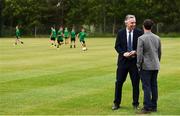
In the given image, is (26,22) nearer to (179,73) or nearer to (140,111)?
(179,73)

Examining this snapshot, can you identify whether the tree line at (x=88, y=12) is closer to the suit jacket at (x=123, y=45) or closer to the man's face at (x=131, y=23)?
the suit jacket at (x=123, y=45)

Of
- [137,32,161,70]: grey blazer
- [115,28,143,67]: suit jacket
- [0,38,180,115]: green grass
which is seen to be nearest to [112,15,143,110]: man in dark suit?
[115,28,143,67]: suit jacket

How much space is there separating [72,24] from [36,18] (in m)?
6.71

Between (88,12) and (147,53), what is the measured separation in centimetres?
8584

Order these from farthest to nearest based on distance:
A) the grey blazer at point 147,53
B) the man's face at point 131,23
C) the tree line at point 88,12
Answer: the tree line at point 88,12
the man's face at point 131,23
the grey blazer at point 147,53

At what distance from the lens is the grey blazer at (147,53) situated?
1239cm

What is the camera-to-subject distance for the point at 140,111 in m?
12.6

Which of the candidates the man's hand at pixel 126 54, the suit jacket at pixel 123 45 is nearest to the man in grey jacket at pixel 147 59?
the man's hand at pixel 126 54

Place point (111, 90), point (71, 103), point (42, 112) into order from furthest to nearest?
point (111, 90) < point (71, 103) < point (42, 112)

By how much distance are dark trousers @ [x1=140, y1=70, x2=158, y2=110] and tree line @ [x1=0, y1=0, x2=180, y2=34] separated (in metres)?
77.8

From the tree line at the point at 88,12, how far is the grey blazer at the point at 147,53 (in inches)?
3066

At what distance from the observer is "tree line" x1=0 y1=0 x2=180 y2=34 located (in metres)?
92.2

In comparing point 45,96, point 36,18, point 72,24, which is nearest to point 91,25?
point 72,24

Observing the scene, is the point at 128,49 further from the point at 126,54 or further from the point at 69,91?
the point at 69,91
